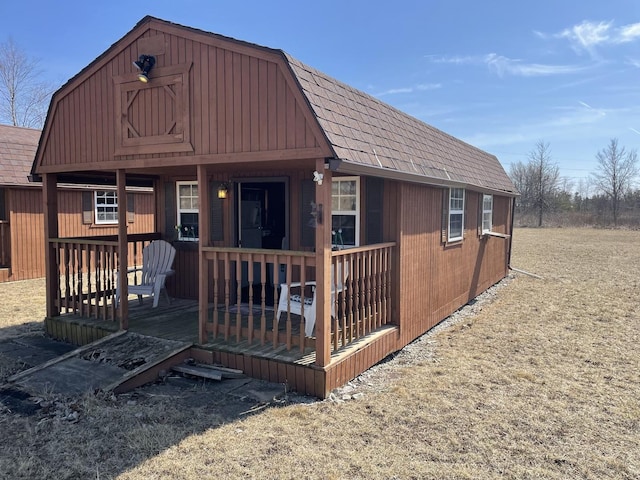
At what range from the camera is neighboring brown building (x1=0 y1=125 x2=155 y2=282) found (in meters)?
10.7

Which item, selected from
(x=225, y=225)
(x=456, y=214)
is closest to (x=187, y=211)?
(x=225, y=225)

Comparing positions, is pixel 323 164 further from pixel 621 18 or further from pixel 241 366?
pixel 621 18

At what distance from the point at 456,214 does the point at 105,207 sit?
31.8 feet

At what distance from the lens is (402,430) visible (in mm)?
3576

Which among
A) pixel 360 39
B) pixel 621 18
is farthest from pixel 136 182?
pixel 360 39

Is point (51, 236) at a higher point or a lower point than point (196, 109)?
lower

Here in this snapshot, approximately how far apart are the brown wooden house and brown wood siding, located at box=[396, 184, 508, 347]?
0.13ft

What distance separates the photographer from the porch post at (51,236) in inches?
236

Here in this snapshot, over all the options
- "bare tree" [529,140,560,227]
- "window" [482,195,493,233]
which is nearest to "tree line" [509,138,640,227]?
"bare tree" [529,140,560,227]

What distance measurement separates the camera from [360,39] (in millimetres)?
17656

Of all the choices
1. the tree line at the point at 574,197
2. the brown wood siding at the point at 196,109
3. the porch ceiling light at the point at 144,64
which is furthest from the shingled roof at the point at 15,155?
the tree line at the point at 574,197

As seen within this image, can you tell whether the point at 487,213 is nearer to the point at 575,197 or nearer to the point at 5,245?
the point at 5,245

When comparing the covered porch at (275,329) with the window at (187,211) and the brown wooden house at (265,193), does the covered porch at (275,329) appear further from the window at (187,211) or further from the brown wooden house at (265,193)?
the window at (187,211)

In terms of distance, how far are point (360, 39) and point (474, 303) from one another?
40.8ft
